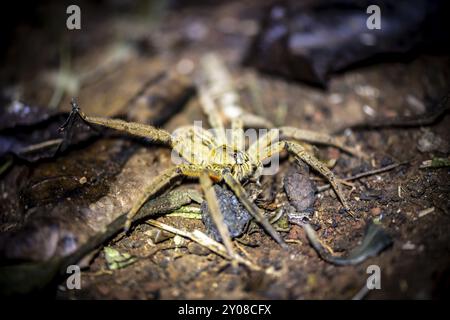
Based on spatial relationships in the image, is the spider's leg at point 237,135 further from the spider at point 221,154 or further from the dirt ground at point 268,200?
the dirt ground at point 268,200

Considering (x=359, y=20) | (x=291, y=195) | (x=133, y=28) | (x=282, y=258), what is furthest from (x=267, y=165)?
(x=133, y=28)

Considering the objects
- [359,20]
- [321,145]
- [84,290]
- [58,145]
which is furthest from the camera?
[359,20]

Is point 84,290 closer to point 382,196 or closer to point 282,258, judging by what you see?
point 282,258

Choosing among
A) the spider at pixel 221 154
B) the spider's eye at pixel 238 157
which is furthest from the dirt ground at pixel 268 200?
the spider's eye at pixel 238 157

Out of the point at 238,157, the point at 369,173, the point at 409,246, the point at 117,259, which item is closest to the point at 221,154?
the point at 238,157

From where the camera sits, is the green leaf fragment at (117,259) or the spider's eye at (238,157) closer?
the green leaf fragment at (117,259)

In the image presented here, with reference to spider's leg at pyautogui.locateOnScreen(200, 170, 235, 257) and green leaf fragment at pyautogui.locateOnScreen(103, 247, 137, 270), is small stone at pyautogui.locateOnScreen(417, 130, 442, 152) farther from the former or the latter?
green leaf fragment at pyautogui.locateOnScreen(103, 247, 137, 270)
